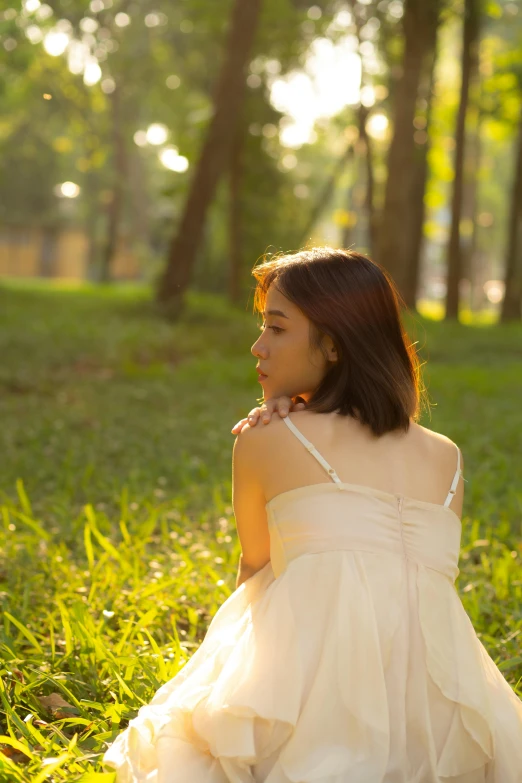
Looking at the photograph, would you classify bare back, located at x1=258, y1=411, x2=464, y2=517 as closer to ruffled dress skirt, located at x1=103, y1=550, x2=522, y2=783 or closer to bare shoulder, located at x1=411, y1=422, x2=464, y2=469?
bare shoulder, located at x1=411, y1=422, x2=464, y2=469

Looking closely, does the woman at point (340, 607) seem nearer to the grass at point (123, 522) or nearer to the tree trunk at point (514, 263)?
the grass at point (123, 522)

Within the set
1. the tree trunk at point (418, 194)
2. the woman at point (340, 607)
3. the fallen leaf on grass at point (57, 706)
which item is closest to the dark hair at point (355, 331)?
the woman at point (340, 607)

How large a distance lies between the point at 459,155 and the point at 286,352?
22.2 metres

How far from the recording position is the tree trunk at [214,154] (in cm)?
1603

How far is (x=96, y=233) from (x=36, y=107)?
603 inches

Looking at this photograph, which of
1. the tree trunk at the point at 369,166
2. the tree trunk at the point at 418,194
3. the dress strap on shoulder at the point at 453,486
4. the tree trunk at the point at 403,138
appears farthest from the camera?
the tree trunk at the point at 369,166

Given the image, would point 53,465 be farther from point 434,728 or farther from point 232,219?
point 232,219

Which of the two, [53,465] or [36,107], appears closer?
[53,465]

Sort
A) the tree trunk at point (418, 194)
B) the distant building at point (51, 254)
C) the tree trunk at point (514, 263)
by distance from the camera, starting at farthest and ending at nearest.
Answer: the distant building at point (51, 254), the tree trunk at point (514, 263), the tree trunk at point (418, 194)

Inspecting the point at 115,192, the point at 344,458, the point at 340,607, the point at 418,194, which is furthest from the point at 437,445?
the point at 115,192

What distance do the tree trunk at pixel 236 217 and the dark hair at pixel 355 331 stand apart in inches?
773

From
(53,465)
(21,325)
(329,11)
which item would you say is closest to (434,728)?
(53,465)

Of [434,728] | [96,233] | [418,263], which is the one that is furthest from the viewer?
[96,233]

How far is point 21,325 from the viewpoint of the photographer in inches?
606
